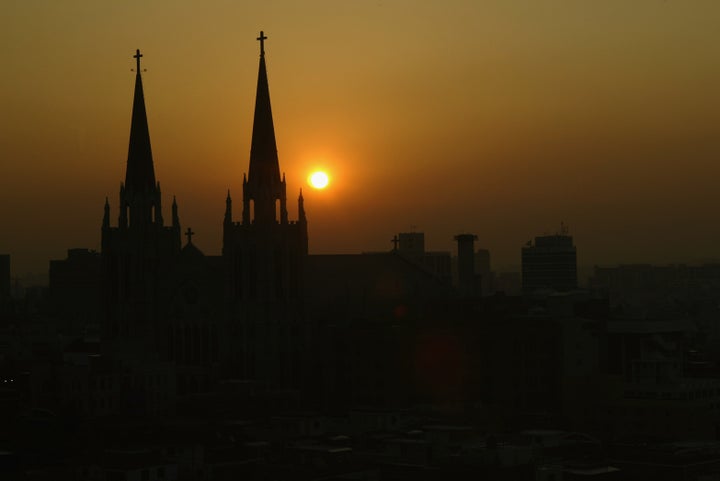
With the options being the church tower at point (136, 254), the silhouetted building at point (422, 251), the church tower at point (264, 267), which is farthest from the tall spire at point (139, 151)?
the silhouetted building at point (422, 251)

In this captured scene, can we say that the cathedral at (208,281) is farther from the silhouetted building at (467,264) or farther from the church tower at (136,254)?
the silhouetted building at (467,264)

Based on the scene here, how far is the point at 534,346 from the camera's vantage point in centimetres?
10631

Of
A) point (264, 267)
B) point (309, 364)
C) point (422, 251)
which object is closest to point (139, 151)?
point (264, 267)

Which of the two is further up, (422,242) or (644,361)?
(422,242)

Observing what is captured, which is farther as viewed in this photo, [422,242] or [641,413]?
[422,242]

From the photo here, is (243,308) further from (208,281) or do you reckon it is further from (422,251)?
(422,251)

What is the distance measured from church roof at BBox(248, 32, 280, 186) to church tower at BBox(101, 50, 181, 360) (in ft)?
27.3

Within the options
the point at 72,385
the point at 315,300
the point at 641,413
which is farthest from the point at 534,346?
the point at 72,385

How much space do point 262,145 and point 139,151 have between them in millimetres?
9188

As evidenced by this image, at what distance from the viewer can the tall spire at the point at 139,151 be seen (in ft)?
379

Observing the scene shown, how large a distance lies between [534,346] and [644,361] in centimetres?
750

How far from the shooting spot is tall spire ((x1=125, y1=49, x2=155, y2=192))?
11556 cm

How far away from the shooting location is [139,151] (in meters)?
116

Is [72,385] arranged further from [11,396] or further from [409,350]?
[409,350]
